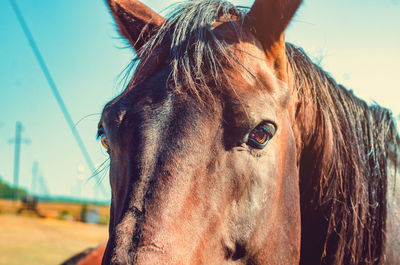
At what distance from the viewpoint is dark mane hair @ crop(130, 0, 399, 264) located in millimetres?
2066

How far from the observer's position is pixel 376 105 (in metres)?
2.75

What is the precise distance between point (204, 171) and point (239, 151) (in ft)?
0.69

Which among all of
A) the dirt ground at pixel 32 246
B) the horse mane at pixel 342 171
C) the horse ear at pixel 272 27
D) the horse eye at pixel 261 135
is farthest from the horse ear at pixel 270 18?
the dirt ground at pixel 32 246

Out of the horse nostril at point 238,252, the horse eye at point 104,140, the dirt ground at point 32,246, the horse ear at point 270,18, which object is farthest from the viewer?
the dirt ground at point 32,246

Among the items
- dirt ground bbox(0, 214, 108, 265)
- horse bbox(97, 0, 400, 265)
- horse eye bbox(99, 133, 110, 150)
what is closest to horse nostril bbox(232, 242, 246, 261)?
horse bbox(97, 0, 400, 265)

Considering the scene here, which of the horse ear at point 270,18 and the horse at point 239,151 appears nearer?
the horse at point 239,151

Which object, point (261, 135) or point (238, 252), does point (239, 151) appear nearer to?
point (261, 135)

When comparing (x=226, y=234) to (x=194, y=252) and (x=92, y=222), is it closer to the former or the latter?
(x=194, y=252)

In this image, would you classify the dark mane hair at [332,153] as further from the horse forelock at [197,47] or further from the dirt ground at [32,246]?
the dirt ground at [32,246]

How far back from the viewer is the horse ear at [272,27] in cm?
203

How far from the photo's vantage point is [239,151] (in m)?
1.64

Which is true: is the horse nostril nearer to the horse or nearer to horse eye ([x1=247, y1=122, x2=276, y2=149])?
the horse

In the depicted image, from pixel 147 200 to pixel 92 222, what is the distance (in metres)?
38.3

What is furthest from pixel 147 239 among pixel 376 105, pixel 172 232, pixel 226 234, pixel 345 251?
pixel 376 105
